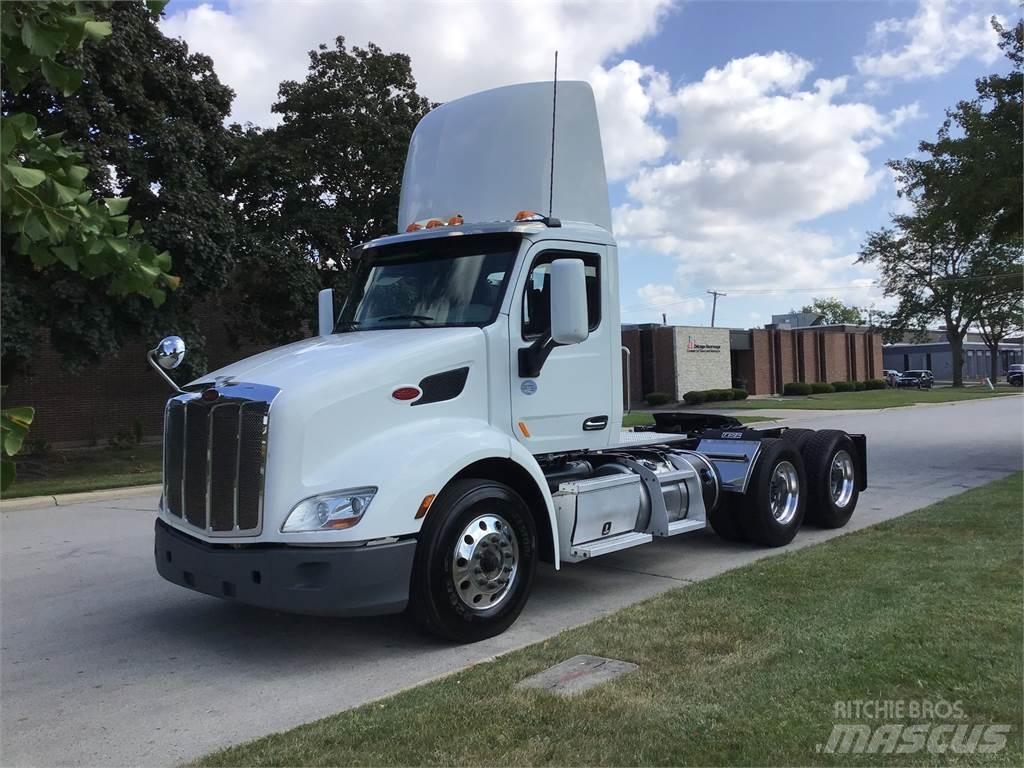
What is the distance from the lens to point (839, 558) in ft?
24.7

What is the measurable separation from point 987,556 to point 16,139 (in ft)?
25.1

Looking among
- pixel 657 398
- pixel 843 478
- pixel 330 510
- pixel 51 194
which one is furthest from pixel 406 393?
Result: pixel 657 398

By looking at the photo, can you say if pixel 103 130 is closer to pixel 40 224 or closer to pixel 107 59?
Result: pixel 107 59

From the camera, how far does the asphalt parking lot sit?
4.38 meters

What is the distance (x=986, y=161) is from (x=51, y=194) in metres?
16.4

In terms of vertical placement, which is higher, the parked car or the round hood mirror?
the parked car

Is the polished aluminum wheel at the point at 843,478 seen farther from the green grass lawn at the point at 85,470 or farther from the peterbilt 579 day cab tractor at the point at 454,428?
the green grass lawn at the point at 85,470

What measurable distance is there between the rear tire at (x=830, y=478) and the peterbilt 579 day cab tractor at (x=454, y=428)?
45.6 inches

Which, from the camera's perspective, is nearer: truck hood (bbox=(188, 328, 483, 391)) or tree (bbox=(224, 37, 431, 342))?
truck hood (bbox=(188, 328, 483, 391))

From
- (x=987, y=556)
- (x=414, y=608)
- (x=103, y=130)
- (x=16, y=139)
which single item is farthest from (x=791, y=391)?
(x=16, y=139)

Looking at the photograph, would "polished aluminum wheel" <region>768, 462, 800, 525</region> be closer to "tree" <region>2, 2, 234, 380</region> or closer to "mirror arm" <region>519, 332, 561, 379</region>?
"mirror arm" <region>519, 332, 561, 379</region>

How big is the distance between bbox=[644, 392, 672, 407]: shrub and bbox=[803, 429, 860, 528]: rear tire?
33.4 m

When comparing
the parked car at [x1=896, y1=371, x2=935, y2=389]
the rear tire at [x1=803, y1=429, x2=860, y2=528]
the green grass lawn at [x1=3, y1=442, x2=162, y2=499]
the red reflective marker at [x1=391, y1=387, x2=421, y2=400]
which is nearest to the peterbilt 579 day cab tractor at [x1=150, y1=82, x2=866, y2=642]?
the red reflective marker at [x1=391, y1=387, x2=421, y2=400]

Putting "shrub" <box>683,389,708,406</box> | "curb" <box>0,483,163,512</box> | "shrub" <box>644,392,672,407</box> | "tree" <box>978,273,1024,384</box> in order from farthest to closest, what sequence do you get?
"tree" <box>978,273,1024,384</box>
"shrub" <box>644,392,672,407</box>
"shrub" <box>683,389,708,406</box>
"curb" <box>0,483,163,512</box>
